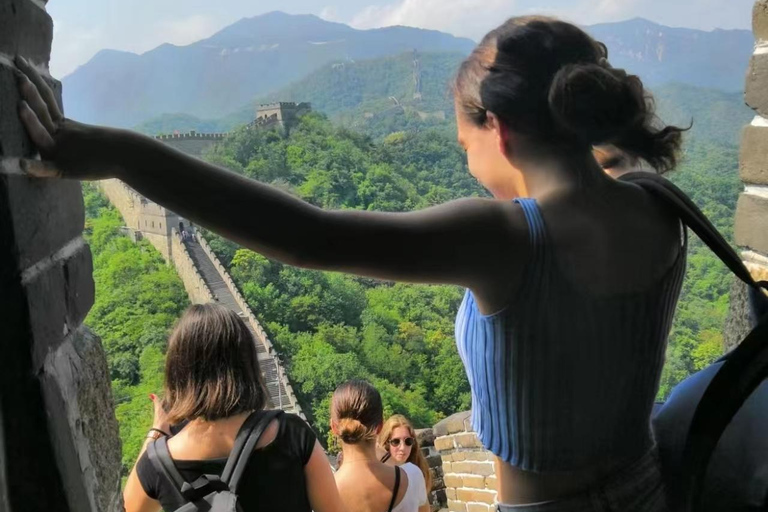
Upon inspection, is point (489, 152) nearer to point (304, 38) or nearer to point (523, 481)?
point (523, 481)

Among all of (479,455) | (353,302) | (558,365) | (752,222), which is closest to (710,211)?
(479,455)

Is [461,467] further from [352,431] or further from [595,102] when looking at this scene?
[595,102]

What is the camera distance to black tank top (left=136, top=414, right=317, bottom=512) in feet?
4.83

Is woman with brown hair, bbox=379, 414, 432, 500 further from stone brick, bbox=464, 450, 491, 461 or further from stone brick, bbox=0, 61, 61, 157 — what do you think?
stone brick, bbox=0, 61, 61, 157

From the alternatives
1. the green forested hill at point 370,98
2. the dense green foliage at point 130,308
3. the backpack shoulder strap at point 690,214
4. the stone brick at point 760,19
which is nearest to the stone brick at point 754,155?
the stone brick at point 760,19

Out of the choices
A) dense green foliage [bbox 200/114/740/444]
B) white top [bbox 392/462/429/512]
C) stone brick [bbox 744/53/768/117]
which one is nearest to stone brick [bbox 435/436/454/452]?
white top [bbox 392/462/429/512]

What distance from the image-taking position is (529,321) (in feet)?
2.59

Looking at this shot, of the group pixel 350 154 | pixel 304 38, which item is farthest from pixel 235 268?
pixel 304 38

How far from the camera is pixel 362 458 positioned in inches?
85.0

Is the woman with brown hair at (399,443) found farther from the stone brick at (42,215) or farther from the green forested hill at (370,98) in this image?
the green forested hill at (370,98)

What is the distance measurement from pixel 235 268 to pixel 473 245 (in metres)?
34.9

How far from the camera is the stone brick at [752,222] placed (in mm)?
1578

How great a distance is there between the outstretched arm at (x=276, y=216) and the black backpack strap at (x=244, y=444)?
848 millimetres

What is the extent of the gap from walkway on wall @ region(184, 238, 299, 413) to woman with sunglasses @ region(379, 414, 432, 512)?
2630 cm
